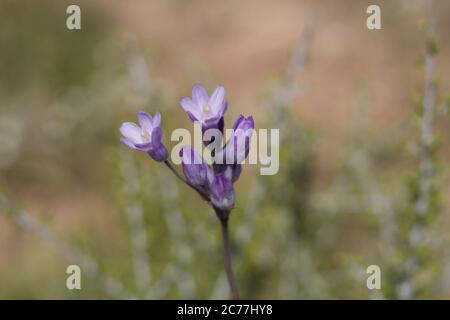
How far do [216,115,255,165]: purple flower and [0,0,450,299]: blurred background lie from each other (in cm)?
47

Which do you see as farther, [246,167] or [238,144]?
[246,167]

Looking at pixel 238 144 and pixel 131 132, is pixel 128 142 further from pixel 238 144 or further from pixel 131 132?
pixel 238 144

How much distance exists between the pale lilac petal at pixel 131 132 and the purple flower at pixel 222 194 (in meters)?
0.13

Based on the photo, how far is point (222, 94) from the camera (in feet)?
3.40

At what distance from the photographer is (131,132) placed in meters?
1.07

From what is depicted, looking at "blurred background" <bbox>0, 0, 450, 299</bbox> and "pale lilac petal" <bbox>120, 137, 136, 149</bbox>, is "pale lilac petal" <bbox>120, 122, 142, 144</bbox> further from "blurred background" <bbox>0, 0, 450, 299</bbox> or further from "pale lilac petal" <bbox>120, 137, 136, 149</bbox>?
"blurred background" <bbox>0, 0, 450, 299</bbox>

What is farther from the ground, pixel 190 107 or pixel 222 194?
pixel 190 107

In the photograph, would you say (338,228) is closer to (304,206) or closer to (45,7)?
(304,206)

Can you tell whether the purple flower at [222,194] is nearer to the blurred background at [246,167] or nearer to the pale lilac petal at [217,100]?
the pale lilac petal at [217,100]

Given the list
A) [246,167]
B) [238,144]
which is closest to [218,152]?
[238,144]

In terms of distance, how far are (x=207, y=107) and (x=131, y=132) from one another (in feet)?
0.38

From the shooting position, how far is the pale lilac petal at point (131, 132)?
106 centimetres

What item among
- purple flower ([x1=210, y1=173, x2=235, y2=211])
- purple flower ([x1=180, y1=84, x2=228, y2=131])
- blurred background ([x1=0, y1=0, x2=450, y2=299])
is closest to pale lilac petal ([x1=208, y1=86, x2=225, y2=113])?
purple flower ([x1=180, y1=84, x2=228, y2=131])

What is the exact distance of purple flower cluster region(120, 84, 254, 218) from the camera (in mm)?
1012
